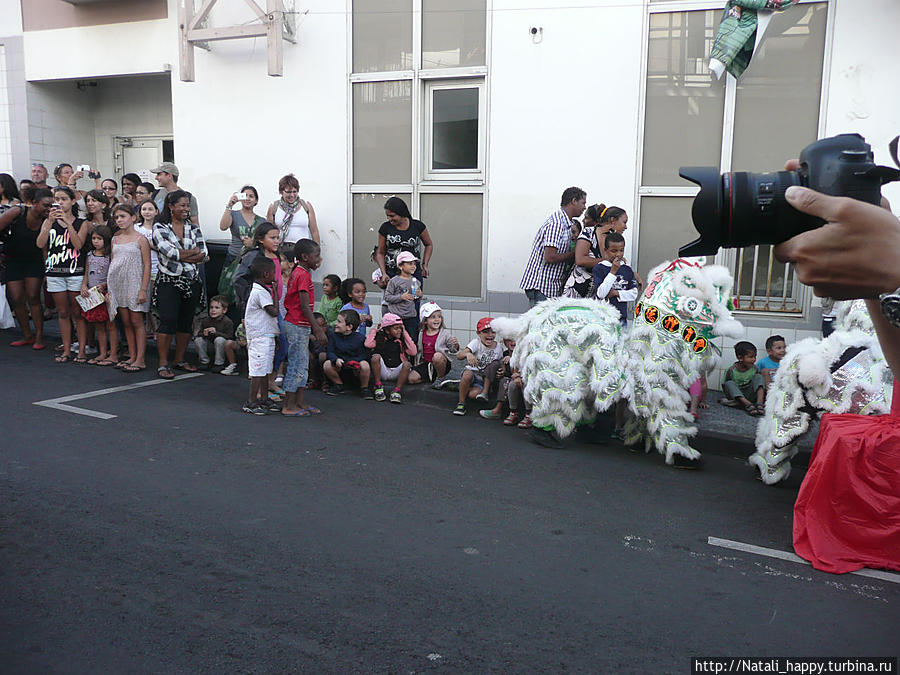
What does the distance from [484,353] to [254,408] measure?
2.38m

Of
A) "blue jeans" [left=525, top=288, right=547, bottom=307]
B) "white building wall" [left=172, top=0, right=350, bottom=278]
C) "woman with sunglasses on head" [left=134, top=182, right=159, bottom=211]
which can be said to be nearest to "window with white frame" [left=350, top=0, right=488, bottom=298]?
"white building wall" [left=172, top=0, right=350, bottom=278]

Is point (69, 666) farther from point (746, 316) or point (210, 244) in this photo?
point (210, 244)

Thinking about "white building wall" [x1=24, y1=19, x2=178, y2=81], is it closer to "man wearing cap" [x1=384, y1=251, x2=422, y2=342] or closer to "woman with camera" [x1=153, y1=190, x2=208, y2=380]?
"woman with camera" [x1=153, y1=190, x2=208, y2=380]

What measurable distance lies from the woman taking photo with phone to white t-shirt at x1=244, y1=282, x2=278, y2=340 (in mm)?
3501

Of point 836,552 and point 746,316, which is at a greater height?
point 746,316

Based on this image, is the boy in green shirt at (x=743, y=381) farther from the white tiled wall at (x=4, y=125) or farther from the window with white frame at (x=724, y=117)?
the white tiled wall at (x=4, y=125)

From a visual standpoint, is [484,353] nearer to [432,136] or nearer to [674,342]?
[674,342]

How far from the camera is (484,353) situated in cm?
762

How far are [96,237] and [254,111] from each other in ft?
9.71

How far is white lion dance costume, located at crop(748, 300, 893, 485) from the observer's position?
16.0ft

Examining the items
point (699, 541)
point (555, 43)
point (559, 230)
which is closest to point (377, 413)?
point (559, 230)

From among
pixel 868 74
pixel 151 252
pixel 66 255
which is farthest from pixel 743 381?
pixel 66 255

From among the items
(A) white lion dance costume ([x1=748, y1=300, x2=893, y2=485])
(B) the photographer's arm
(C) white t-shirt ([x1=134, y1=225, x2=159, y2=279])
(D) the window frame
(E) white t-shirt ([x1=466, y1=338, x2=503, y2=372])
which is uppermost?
(D) the window frame

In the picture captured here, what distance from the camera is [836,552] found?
4.15 metres
